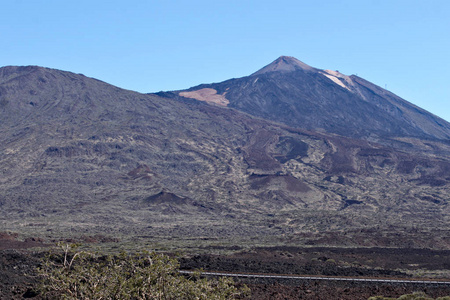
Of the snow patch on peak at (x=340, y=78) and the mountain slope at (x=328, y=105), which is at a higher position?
the snow patch on peak at (x=340, y=78)

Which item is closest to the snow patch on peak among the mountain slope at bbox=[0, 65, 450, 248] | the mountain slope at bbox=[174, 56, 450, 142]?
the mountain slope at bbox=[174, 56, 450, 142]

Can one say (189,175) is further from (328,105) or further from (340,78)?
(340,78)

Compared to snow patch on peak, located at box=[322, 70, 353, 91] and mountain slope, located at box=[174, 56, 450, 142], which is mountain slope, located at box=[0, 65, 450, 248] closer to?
mountain slope, located at box=[174, 56, 450, 142]

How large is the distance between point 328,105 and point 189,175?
7761 cm

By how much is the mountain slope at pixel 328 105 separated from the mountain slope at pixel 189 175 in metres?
16.9

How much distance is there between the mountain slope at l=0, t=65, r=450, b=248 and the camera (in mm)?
64250

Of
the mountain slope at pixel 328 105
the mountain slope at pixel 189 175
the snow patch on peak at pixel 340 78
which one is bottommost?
the mountain slope at pixel 189 175

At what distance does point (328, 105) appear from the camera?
533 ft

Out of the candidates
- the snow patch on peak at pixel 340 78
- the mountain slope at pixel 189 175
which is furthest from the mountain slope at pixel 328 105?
the mountain slope at pixel 189 175

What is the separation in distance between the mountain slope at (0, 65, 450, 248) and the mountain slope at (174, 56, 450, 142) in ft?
55.4

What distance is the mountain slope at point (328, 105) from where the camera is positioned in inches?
5837

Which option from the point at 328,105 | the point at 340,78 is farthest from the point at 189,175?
the point at 340,78

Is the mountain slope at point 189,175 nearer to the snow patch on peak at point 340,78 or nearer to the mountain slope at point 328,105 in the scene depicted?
the mountain slope at point 328,105

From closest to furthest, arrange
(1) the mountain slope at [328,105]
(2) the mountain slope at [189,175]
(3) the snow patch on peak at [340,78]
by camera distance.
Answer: (2) the mountain slope at [189,175], (1) the mountain slope at [328,105], (3) the snow patch on peak at [340,78]
